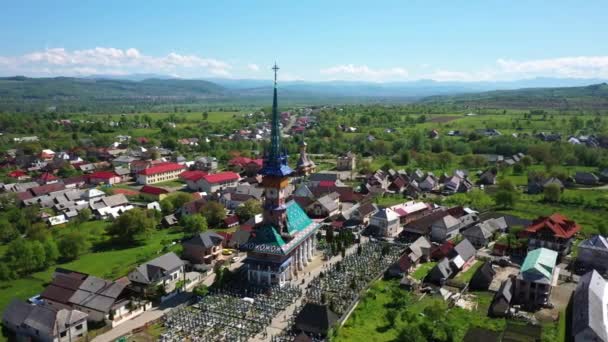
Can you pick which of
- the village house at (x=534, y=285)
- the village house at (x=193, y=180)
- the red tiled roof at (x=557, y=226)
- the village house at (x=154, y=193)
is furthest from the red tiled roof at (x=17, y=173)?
the village house at (x=534, y=285)

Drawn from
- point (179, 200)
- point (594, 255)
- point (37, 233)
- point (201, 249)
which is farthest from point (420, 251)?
point (37, 233)

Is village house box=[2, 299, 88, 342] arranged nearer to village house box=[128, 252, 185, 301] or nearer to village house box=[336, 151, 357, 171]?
village house box=[128, 252, 185, 301]

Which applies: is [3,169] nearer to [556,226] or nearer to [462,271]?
[462,271]

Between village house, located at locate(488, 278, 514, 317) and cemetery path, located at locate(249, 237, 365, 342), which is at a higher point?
village house, located at locate(488, 278, 514, 317)

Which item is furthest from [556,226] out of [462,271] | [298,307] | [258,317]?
[258,317]

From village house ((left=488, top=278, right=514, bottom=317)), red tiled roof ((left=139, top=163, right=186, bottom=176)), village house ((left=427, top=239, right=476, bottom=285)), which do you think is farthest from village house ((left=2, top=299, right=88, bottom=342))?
red tiled roof ((left=139, top=163, right=186, bottom=176))

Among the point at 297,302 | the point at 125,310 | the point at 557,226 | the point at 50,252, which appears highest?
the point at 557,226

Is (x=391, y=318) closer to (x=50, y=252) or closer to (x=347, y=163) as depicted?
(x=50, y=252)
